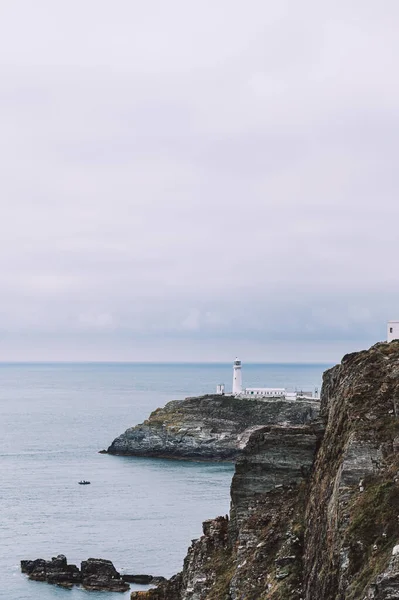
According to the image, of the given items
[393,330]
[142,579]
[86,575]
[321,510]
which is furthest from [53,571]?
[321,510]

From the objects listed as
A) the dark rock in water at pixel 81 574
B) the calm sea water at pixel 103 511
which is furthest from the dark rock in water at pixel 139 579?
the calm sea water at pixel 103 511

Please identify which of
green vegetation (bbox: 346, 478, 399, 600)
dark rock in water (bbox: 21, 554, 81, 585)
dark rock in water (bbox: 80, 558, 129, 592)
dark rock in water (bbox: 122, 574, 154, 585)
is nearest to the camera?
green vegetation (bbox: 346, 478, 399, 600)

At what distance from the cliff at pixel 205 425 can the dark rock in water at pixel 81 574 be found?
9222 cm

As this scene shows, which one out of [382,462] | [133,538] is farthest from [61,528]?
[382,462]

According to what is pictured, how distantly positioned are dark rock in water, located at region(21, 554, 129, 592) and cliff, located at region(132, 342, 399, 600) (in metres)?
33.2

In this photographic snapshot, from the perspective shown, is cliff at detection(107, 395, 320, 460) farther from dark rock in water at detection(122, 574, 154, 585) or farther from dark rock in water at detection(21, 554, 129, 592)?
dark rock in water at detection(122, 574, 154, 585)

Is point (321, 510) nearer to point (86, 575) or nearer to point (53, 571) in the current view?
point (86, 575)

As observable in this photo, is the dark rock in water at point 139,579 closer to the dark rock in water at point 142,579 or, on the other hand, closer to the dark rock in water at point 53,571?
the dark rock in water at point 142,579

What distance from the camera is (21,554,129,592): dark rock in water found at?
79750mm

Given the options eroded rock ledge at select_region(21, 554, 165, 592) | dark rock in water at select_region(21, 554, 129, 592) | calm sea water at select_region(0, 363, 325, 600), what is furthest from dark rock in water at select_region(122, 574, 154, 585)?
calm sea water at select_region(0, 363, 325, 600)

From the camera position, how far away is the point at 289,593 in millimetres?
33188

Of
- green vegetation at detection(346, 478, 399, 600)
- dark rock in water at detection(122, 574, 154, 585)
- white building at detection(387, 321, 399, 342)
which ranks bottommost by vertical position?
dark rock in water at detection(122, 574, 154, 585)

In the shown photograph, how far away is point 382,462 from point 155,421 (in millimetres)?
157915

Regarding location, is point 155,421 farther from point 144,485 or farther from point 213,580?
point 213,580
